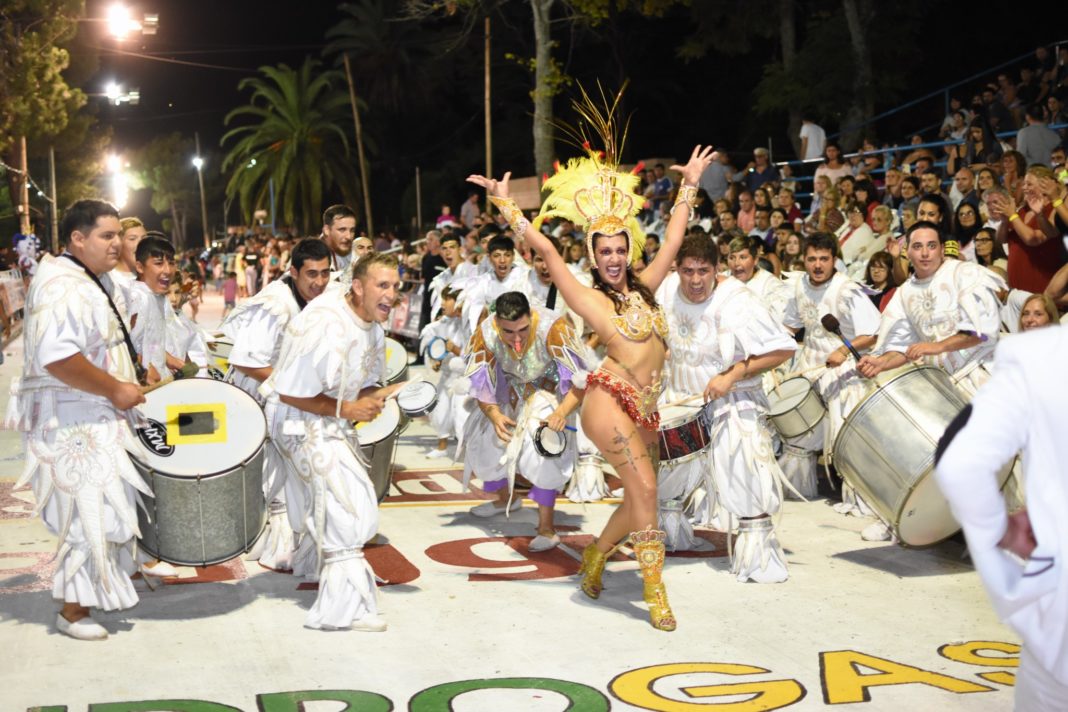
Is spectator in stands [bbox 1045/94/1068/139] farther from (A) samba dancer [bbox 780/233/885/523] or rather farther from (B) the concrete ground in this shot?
(B) the concrete ground

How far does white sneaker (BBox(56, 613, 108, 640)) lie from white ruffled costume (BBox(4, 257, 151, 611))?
0.34 feet

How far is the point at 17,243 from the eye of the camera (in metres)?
29.2

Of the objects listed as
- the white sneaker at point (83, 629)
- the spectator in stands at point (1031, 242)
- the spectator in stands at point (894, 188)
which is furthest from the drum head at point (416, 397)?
the spectator in stands at point (894, 188)

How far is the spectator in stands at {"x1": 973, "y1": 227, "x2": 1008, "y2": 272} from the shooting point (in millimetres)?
10445

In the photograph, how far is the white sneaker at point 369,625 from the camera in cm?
595

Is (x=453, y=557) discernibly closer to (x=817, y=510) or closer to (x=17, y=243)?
(x=817, y=510)

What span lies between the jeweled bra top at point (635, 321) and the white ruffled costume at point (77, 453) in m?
2.46

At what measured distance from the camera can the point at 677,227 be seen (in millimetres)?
6645

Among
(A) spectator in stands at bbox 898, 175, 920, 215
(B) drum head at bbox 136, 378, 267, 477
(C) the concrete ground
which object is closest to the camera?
(C) the concrete ground

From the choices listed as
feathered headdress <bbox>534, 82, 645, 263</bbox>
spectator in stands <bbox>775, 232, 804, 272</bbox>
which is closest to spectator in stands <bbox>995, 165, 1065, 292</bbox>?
spectator in stands <bbox>775, 232, 804, 272</bbox>

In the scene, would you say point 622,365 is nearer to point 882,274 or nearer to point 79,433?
point 79,433

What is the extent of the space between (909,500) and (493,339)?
2797mm

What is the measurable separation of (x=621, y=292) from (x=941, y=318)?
8.23 ft

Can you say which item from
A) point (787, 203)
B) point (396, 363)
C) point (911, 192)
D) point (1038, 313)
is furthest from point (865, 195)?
point (1038, 313)
